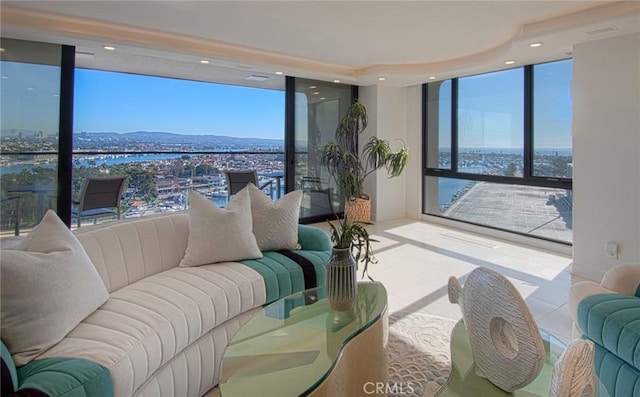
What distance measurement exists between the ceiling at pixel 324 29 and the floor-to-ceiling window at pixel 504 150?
1.44ft

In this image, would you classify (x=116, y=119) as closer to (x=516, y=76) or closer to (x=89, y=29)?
(x=89, y=29)

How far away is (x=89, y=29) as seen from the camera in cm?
381

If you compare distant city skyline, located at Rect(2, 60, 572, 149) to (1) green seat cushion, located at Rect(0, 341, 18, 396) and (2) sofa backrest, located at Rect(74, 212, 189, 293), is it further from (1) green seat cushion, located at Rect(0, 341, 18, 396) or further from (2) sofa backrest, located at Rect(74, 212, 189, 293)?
(1) green seat cushion, located at Rect(0, 341, 18, 396)

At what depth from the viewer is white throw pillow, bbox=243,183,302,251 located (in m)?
2.95

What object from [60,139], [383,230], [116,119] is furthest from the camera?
[116,119]

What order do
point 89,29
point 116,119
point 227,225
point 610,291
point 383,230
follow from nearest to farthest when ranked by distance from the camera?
point 610,291
point 227,225
point 89,29
point 383,230
point 116,119

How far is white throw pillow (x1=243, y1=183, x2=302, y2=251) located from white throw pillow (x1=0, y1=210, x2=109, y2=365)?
1.25m

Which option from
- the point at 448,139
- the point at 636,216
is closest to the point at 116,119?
the point at 448,139

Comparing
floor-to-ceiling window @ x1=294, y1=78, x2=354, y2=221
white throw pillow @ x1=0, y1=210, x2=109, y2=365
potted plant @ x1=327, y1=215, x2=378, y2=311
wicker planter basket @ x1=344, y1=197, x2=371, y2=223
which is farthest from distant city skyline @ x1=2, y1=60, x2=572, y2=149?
potted plant @ x1=327, y1=215, x2=378, y2=311

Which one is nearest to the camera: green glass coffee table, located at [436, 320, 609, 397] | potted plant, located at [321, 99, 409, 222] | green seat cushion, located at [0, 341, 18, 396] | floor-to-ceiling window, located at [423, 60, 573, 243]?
green seat cushion, located at [0, 341, 18, 396]

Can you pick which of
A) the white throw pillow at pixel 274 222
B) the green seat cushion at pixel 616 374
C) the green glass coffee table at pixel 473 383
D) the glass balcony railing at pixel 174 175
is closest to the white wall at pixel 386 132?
the glass balcony railing at pixel 174 175

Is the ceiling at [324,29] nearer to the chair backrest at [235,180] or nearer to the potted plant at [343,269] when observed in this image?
the chair backrest at [235,180]

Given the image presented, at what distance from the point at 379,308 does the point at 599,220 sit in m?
3.09

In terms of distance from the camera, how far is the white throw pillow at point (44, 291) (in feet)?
4.91
